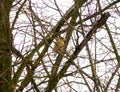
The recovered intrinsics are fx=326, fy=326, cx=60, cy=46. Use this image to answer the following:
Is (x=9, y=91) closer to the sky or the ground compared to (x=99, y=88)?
closer to the sky

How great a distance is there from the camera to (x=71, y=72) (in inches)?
172

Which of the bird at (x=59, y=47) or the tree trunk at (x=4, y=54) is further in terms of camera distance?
the tree trunk at (x=4, y=54)

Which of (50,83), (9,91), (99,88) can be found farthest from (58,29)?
(99,88)

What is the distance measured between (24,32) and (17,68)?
554 mm

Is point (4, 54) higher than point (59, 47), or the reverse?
point (4, 54)

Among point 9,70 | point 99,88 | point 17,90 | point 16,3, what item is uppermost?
point 16,3

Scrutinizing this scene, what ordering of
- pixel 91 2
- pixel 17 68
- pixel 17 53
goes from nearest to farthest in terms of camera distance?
pixel 91 2
pixel 17 53
pixel 17 68

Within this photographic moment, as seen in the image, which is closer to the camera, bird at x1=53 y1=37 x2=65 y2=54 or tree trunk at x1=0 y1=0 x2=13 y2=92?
bird at x1=53 y1=37 x2=65 y2=54

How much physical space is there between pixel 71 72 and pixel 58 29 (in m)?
0.66

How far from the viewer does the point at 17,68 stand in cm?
432

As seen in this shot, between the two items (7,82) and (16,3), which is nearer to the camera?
(7,82)

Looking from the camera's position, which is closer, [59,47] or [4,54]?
[59,47]

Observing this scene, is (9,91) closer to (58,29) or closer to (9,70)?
(9,70)

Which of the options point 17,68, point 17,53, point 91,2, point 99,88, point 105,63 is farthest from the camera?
point 17,68
